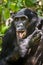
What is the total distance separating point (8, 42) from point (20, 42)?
161 millimetres

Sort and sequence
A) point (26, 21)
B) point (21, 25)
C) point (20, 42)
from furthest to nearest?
1. point (26, 21)
2. point (21, 25)
3. point (20, 42)

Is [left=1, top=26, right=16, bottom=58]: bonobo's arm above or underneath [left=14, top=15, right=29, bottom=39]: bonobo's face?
underneath

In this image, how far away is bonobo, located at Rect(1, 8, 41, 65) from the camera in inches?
183

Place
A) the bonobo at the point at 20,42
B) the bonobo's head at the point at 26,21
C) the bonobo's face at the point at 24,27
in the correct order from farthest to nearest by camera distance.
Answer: the bonobo's head at the point at 26,21
the bonobo's face at the point at 24,27
the bonobo at the point at 20,42

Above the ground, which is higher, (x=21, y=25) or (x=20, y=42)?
(x=21, y=25)

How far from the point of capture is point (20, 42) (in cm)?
486

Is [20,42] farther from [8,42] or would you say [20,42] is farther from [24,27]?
[24,27]

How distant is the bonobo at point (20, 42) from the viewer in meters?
4.64

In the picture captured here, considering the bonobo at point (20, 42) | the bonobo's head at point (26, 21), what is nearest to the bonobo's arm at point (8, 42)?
the bonobo at point (20, 42)

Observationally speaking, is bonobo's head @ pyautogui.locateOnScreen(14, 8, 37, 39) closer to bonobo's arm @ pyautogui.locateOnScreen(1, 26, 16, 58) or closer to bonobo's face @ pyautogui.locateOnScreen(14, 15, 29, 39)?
bonobo's face @ pyautogui.locateOnScreen(14, 15, 29, 39)

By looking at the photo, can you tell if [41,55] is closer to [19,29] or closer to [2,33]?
[19,29]

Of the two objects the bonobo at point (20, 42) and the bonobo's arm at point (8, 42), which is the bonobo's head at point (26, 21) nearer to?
the bonobo at point (20, 42)

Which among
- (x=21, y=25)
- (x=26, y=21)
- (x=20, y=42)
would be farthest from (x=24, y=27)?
(x=20, y=42)

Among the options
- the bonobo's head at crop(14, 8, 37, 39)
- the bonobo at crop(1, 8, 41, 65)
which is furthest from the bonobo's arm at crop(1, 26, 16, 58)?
the bonobo's head at crop(14, 8, 37, 39)
